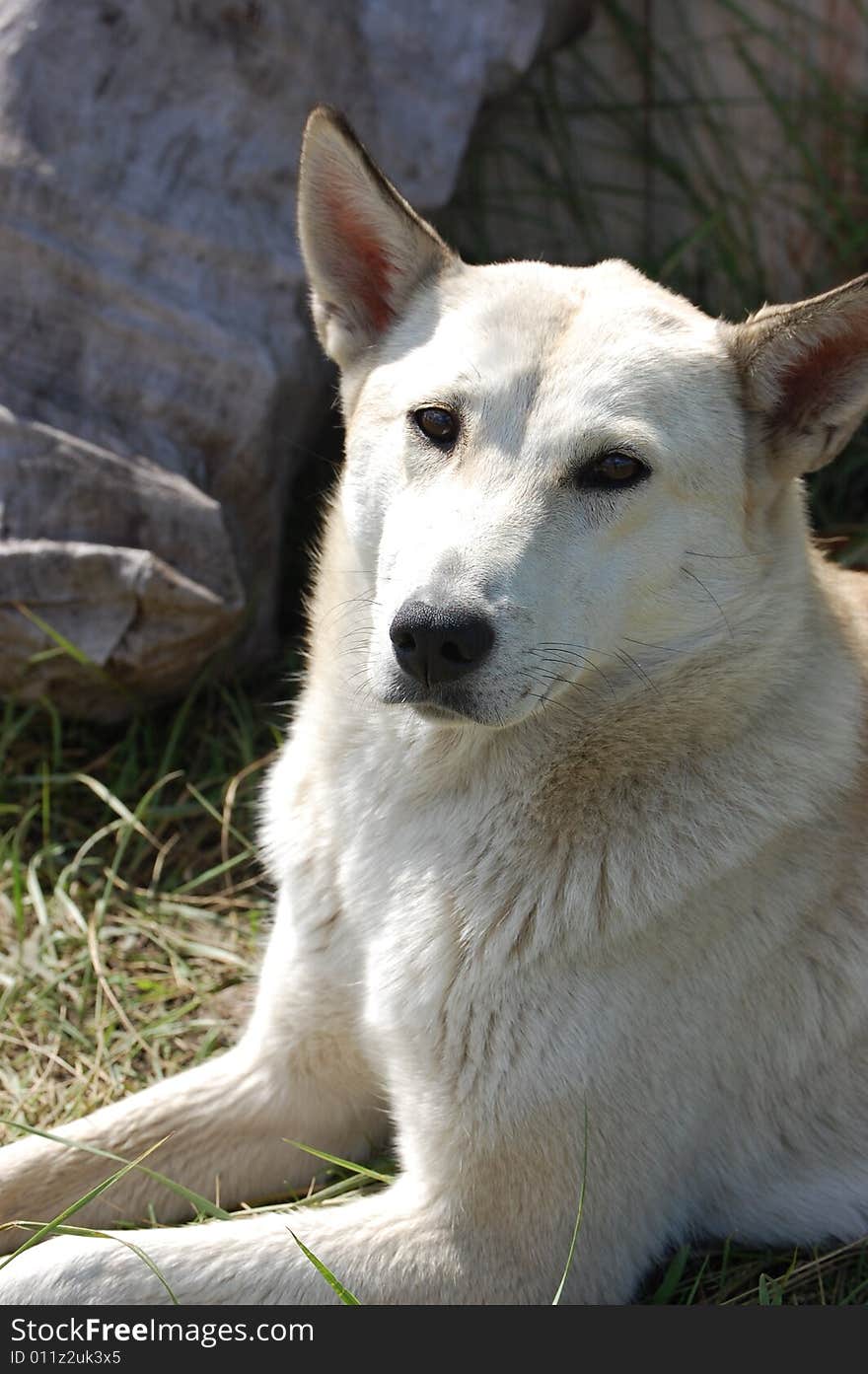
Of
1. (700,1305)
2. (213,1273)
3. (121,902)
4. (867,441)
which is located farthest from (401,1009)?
(867,441)

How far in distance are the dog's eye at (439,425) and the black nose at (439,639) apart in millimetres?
404

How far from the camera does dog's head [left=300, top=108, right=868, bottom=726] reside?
2.32m

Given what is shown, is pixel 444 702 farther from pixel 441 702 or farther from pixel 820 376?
pixel 820 376

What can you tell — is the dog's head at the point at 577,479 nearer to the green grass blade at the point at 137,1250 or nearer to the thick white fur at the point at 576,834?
the thick white fur at the point at 576,834

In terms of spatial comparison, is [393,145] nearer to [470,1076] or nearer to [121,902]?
[121,902]

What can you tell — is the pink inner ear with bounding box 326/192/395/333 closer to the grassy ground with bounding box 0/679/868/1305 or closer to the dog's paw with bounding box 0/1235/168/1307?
the grassy ground with bounding box 0/679/868/1305

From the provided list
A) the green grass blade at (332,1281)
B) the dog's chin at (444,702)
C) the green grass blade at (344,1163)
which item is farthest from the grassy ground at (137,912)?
the dog's chin at (444,702)

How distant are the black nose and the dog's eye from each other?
0.40m

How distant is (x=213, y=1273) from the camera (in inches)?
93.5

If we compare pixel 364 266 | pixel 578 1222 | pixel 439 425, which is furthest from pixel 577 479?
pixel 578 1222

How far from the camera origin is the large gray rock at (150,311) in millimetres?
3775

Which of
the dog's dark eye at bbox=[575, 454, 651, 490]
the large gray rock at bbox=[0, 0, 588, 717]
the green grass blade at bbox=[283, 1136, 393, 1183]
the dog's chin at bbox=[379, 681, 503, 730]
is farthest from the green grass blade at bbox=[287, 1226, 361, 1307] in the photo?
the large gray rock at bbox=[0, 0, 588, 717]

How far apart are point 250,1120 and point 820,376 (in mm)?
1817

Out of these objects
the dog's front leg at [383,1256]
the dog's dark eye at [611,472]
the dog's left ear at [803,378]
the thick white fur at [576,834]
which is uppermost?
the dog's left ear at [803,378]
